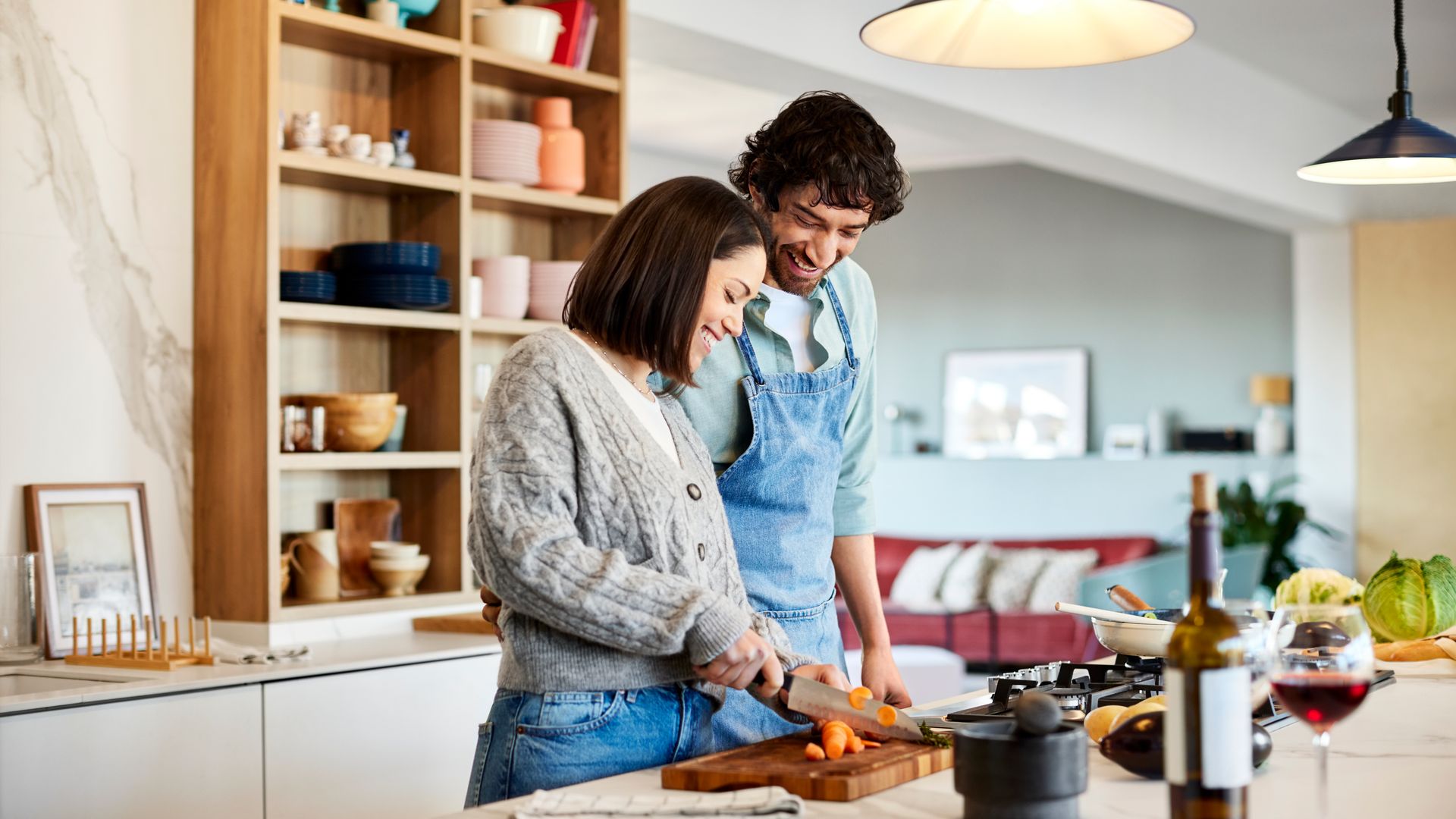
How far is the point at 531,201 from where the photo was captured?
3451 millimetres

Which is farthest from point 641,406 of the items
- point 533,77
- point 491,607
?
point 533,77

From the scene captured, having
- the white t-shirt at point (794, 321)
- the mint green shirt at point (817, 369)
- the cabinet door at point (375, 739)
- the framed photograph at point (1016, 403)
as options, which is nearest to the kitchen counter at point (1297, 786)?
the mint green shirt at point (817, 369)

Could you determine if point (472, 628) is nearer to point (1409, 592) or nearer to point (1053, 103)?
point (1409, 592)

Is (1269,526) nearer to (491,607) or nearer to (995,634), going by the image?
(995,634)

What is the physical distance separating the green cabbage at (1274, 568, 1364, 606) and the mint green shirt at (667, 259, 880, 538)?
2.80 feet

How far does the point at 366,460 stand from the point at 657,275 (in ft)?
5.52

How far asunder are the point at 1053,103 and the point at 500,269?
104 inches

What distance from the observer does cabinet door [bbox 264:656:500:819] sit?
261cm

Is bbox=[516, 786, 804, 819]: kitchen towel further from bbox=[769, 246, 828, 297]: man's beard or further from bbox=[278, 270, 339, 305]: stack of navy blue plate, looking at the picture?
bbox=[278, 270, 339, 305]: stack of navy blue plate

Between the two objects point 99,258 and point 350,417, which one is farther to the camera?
point 350,417

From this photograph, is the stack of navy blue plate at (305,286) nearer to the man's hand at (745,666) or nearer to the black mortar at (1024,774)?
the man's hand at (745,666)

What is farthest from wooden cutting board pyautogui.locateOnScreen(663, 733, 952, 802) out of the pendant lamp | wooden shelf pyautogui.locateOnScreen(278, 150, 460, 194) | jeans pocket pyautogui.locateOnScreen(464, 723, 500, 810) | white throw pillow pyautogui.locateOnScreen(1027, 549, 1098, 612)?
white throw pillow pyautogui.locateOnScreen(1027, 549, 1098, 612)

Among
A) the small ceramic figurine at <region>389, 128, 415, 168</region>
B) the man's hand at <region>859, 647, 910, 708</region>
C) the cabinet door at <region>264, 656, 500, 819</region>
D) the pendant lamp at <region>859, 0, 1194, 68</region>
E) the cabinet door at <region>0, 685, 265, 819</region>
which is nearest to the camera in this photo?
the pendant lamp at <region>859, 0, 1194, 68</region>

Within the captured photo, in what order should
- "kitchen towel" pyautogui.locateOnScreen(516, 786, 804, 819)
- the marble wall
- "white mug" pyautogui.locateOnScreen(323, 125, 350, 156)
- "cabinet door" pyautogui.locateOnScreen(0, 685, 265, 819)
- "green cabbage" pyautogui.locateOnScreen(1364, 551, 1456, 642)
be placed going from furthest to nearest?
"white mug" pyautogui.locateOnScreen(323, 125, 350, 156) → the marble wall → "green cabbage" pyautogui.locateOnScreen(1364, 551, 1456, 642) → "cabinet door" pyautogui.locateOnScreen(0, 685, 265, 819) → "kitchen towel" pyautogui.locateOnScreen(516, 786, 804, 819)
